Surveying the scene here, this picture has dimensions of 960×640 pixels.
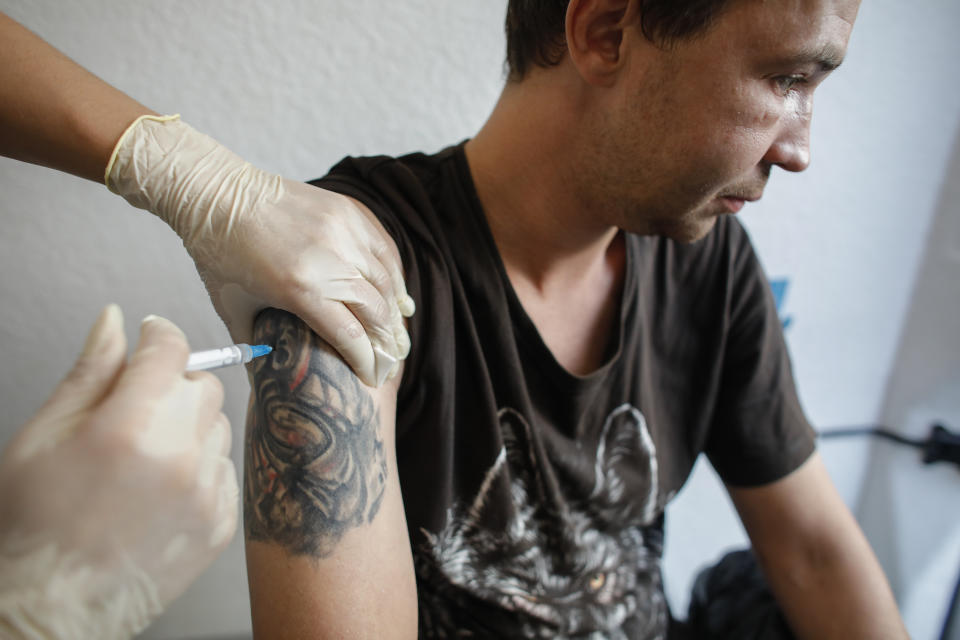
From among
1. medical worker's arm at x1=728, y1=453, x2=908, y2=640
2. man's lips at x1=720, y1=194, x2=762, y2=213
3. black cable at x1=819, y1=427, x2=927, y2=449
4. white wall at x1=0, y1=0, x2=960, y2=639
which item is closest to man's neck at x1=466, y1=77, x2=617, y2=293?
man's lips at x1=720, y1=194, x2=762, y2=213

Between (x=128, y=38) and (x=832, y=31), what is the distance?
3.53ft

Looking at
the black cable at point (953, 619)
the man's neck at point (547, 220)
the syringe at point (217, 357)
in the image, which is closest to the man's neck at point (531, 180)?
the man's neck at point (547, 220)

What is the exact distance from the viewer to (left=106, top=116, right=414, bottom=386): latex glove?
0.66m

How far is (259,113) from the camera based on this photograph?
3.43ft

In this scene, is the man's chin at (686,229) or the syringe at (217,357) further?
the man's chin at (686,229)

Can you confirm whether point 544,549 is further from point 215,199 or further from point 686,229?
point 215,199

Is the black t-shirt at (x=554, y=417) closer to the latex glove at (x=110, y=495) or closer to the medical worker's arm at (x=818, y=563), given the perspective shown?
the medical worker's arm at (x=818, y=563)

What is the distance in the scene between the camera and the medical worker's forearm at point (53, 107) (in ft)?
2.34

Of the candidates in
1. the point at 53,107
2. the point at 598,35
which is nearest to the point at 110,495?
the point at 53,107

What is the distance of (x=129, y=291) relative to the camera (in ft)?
3.51

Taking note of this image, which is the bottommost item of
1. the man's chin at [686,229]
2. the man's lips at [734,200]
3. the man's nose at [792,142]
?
the man's chin at [686,229]

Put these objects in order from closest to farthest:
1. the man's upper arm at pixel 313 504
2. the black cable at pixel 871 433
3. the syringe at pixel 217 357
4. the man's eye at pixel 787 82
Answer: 1. the syringe at pixel 217 357
2. the man's upper arm at pixel 313 504
3. the man's eye at pixel 787 82
4. the black cable at pixel 871 433

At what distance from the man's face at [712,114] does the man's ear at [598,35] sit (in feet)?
0.07

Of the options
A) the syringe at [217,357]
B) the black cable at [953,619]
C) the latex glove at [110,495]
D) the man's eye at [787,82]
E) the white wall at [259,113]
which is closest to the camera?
the latex glove at [110,495]
